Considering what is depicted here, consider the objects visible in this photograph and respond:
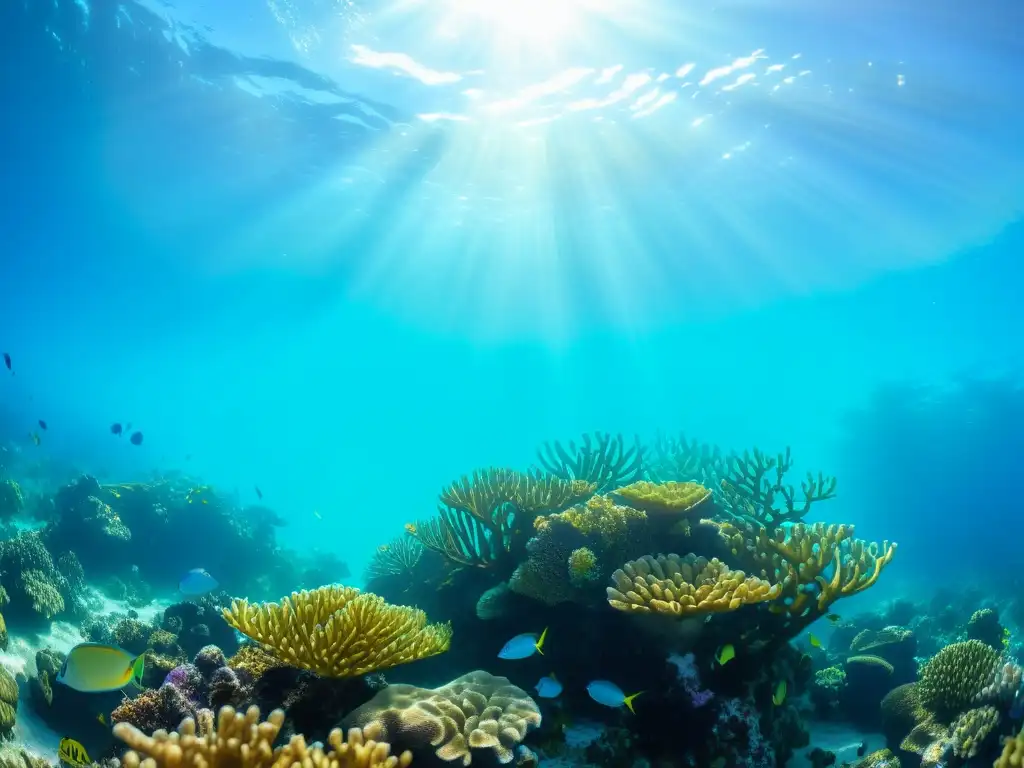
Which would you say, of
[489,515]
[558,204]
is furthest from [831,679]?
[558,204]

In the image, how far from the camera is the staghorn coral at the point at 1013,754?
10.5 ft

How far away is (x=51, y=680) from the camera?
6754mm

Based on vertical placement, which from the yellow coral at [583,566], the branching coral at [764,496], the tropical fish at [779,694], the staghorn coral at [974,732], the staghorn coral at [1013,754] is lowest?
the staghorn coral at [1013,754]

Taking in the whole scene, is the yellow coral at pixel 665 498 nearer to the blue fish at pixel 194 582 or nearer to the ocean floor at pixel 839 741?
the ocean floor at pixel 839 741

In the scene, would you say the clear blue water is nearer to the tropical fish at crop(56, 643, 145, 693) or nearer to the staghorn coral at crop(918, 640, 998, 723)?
the staghorn coral at crop(918, 640, 998, 723)

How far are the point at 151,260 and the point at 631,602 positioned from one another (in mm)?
42879

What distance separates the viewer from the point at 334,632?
3.96 meters

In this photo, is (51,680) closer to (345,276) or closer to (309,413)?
(345,276)

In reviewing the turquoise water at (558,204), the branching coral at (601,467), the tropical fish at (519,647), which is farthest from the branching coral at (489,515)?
the turquoise water at (558,204)

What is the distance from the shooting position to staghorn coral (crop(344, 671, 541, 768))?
384 centimetres

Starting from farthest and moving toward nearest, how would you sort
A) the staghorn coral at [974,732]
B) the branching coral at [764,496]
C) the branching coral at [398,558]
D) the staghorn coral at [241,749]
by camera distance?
the branching coral at [398,558] < the branching coral at [764,496] < the staghorn coral at [974,732] < the staghorn coral at [241,749]

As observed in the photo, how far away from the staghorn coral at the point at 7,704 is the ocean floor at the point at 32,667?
0.47 ft

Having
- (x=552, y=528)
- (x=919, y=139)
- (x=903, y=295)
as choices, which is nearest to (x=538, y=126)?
(x=919, y=139)

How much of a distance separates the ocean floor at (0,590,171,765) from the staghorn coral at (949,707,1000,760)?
27.1 ft
